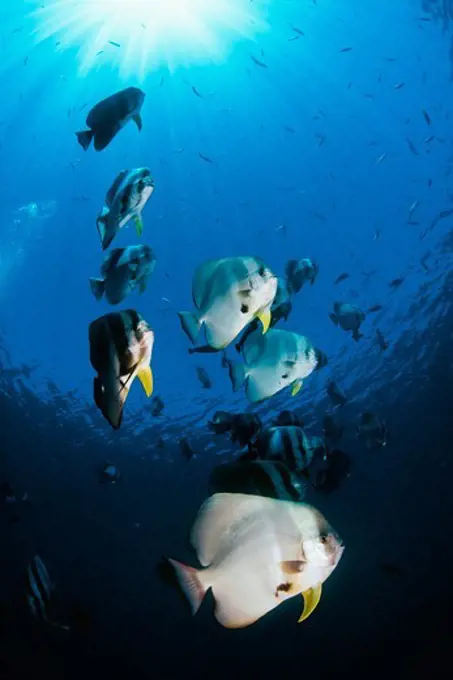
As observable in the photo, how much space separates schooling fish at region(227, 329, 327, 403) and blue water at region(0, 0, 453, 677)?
16952mm

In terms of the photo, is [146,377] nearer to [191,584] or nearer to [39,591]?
[191,584]

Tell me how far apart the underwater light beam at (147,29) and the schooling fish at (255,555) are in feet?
57.4

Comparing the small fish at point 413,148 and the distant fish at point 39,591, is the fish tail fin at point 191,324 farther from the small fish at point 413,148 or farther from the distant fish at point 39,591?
the small fish at point 413,148

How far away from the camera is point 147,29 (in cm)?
1727

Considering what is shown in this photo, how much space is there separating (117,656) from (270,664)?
7093 millimetres

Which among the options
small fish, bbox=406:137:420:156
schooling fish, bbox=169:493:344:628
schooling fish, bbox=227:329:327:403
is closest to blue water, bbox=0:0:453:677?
small fish, bbox=406:137:420:156

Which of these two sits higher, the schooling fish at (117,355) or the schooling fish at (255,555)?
the schooling fish at (117,355)

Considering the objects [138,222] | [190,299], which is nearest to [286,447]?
[138,222]

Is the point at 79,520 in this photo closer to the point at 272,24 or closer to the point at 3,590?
the point at 3,590

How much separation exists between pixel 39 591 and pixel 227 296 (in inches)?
148

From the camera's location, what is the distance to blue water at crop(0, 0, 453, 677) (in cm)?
1820

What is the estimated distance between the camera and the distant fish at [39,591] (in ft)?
15.2

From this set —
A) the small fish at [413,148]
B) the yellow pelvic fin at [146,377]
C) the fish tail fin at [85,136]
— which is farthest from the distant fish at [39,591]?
the small fish at [413,148]

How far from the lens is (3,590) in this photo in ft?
75.5
